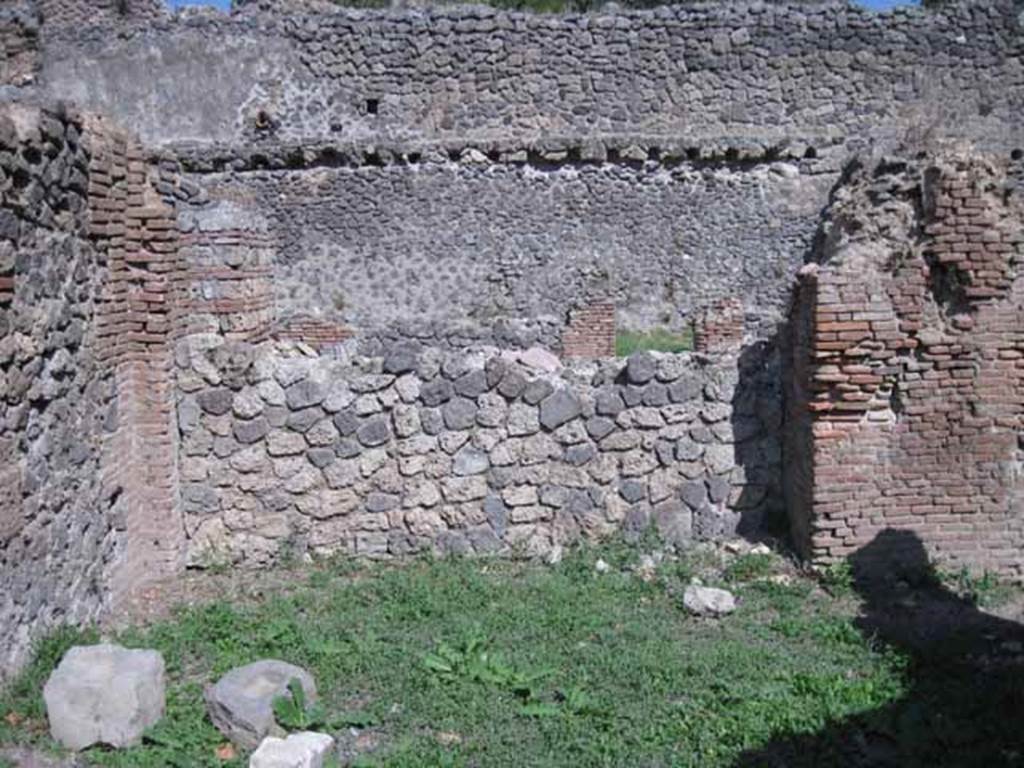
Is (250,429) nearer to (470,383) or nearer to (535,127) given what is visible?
(470,383)

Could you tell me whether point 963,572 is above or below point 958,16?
below

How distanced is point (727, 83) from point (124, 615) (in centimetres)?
1412

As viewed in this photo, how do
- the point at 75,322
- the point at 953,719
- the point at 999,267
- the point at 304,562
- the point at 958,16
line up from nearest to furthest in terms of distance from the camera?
1. the point at 953,719
2. the point at 75,322
3. the point at 999,267
4. the point at 304,562
5. the point at 958,16

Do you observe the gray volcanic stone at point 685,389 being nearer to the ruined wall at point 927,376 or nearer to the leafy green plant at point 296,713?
the ruined wall at point 927,376

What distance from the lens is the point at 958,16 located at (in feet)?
53.0

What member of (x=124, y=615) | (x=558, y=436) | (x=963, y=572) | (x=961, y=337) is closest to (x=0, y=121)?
(x=124, y=615)

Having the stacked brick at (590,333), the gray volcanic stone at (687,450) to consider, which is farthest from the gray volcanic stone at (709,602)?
the stacked brick at (590,333)

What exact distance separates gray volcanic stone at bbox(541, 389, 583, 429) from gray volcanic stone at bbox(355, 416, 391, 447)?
37.5 inches

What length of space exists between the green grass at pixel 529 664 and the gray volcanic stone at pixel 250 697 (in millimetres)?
80

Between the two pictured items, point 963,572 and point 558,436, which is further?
point 558,436

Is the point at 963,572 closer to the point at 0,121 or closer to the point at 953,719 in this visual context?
the point at 953,719

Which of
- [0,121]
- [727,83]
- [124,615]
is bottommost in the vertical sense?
[124,615]

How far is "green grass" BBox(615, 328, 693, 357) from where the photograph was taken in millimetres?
13145

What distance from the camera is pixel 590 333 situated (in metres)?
12.5
